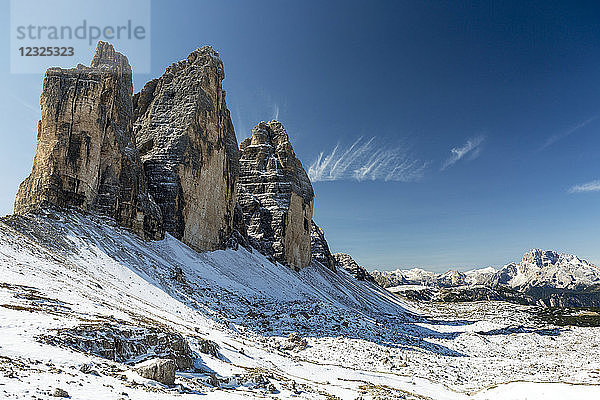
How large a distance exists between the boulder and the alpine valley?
0.22 feet

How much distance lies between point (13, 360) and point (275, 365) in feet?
47.7

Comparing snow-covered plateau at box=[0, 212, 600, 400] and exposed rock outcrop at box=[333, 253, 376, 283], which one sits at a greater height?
snow-covered plateau at box=[0, 212, 600, 400]

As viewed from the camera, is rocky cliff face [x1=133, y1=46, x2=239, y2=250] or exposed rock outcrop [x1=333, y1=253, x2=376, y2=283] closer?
rocky cliff face [x1=133, y1=46, x2=239, y2=250]

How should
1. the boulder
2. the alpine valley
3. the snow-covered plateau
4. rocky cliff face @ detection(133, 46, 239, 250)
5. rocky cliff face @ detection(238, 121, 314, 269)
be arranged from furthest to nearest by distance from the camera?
rocky cliff face @ detection(238, 121, 314, 269) → rocky cliff face @ detection(133, 46, 239, 250) → the alpine valley → the boulder → the snow-covered plateau

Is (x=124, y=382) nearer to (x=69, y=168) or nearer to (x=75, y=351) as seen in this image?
Result: (x=75, y=351)

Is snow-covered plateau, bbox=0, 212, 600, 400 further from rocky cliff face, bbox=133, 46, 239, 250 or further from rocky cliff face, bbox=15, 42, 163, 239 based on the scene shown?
rocky cliff face, bbox=133, 46, 239, 250

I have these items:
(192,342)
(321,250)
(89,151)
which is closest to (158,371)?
(192,342)

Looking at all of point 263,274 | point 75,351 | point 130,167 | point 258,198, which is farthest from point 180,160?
point 75,351

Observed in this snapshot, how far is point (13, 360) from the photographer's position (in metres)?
10.7

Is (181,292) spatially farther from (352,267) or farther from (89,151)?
(352,267)

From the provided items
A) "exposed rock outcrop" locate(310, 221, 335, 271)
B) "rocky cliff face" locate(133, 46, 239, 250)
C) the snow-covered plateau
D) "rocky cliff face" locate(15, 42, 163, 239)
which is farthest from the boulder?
"exposed rock outcrop" locate(310, 221, 335, 271)

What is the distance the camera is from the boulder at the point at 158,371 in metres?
12.7

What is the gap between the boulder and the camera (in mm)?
12688

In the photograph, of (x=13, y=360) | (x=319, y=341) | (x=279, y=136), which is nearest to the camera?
(x=13, y=360)
